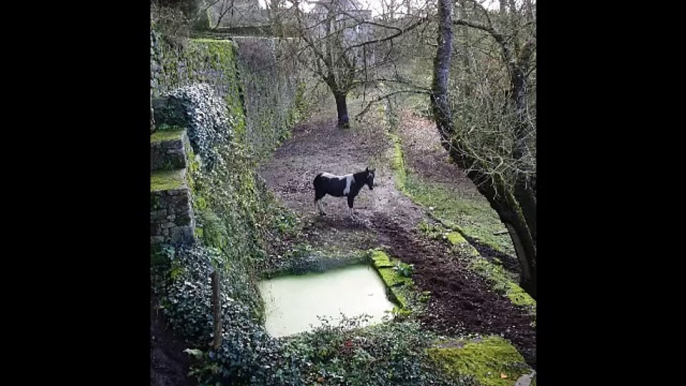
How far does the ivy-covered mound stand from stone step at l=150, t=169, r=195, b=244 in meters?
0.14

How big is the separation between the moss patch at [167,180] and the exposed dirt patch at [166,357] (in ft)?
3.41

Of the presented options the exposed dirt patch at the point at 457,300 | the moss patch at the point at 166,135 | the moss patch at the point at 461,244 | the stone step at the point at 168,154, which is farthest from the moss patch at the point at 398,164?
the stone step at the point at 168,154

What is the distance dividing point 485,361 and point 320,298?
2.77 metres

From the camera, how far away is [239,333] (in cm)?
488

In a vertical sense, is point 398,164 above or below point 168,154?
below

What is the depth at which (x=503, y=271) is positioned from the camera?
8.24 m

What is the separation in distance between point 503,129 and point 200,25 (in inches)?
366

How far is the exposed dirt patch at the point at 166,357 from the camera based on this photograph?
4.39 meters

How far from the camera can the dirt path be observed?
21.3 feet

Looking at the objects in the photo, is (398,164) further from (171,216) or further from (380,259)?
(171,216)

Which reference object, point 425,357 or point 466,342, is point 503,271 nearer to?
point 466,342

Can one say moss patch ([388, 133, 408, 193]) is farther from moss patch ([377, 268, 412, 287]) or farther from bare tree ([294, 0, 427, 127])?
moss patch ([377, 268, 412, 287])

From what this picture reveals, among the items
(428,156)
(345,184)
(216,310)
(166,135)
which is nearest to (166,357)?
(216,310)
